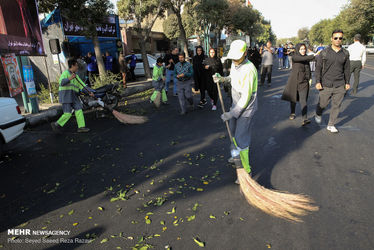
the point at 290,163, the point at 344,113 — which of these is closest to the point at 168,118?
the point at 290,163

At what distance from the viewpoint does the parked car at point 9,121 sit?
16.8 ft

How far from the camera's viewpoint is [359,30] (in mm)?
44125

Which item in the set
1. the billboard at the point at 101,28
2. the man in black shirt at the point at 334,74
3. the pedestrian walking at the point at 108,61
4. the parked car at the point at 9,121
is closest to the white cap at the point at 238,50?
the man in black shirt at the point at 334,74

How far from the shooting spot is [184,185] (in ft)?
12.6

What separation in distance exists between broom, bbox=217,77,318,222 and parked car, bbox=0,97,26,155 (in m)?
4.71

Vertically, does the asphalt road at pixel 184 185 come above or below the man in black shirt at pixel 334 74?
below

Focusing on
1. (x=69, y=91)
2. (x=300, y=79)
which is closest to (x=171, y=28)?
(x=69, y=91)

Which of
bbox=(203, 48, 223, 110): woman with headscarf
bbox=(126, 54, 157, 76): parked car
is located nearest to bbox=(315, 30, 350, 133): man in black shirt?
bbox=(203, 48, 223, 110): woman with headscarf

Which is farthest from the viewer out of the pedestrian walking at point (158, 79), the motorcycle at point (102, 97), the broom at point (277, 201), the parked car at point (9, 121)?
the pedestrian walking at point (158, 79)

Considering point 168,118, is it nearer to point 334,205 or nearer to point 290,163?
point 290,163

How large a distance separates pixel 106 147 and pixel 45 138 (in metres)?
2.05

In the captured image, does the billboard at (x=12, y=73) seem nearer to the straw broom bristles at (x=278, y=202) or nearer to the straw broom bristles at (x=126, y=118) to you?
the straw broom bristles at (x=126, y=118)

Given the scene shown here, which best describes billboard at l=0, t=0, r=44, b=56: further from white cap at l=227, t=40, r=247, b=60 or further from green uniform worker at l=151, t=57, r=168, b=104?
white cap at l=227, t=40, r=247, b=60

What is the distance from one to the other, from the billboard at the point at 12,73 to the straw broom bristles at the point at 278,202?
8037mm
